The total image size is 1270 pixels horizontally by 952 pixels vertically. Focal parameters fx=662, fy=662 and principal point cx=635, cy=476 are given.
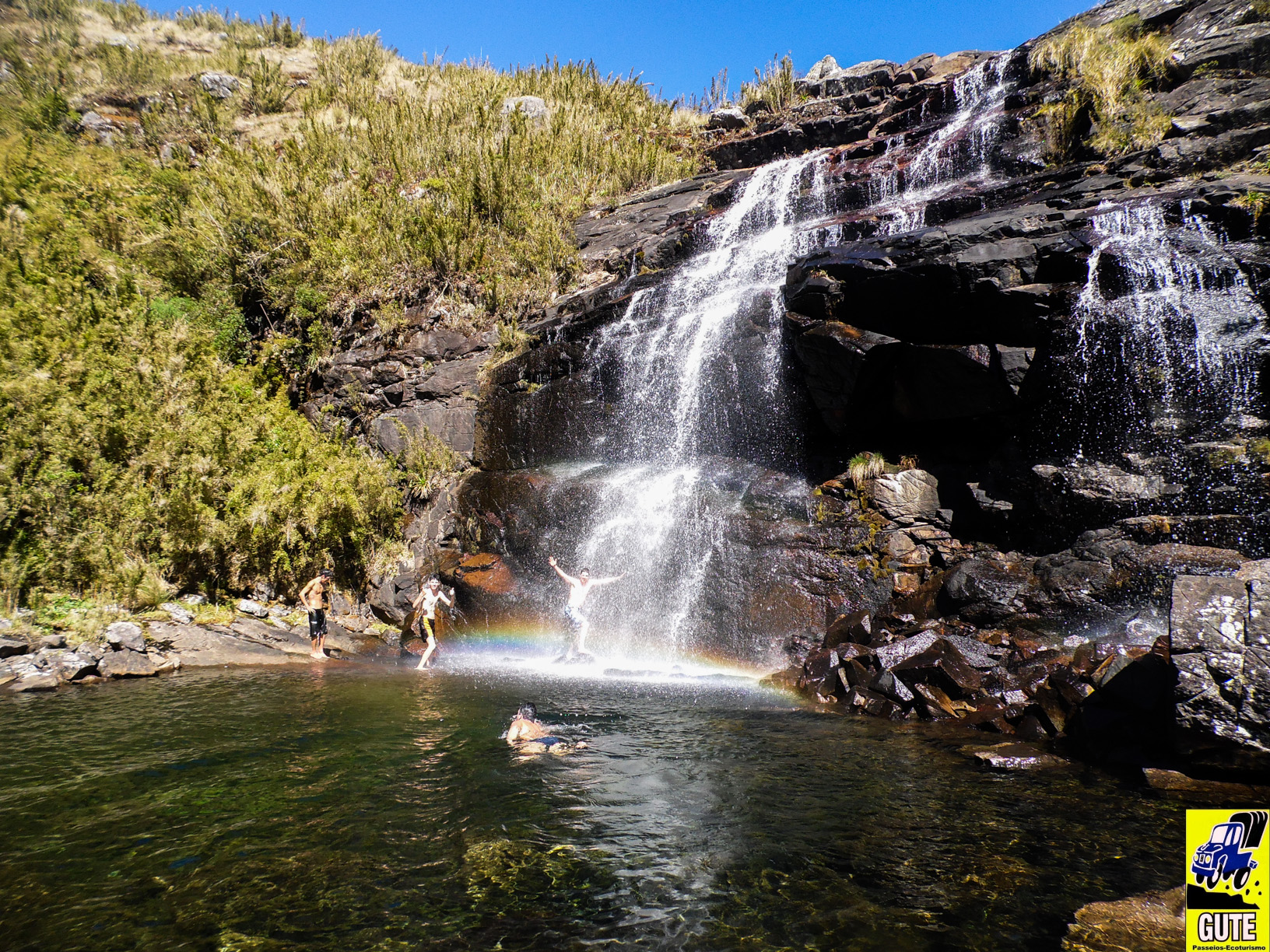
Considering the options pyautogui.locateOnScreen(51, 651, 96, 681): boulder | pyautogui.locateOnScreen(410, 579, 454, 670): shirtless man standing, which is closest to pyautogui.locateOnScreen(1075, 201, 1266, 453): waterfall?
pyautogui.locateOnScreen(410, 579, 454, 670): shirtless man standing

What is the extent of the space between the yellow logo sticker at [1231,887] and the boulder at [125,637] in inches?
493

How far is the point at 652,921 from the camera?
12.2 ft

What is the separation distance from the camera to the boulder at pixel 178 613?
11688 millimetres

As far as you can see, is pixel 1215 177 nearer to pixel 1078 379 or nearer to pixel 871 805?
pixel 1078 379

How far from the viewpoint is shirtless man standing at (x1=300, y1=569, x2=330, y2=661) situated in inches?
475

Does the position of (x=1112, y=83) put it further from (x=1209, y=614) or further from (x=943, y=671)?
(x=943, y=671)

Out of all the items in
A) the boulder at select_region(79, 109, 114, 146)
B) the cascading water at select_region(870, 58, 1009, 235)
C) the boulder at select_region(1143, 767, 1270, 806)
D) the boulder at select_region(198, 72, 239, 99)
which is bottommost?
the boulder at select_region(1143, 767, 1270, 806)

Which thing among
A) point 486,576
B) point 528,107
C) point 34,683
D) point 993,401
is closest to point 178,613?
point 34,683

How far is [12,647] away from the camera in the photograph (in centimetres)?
929

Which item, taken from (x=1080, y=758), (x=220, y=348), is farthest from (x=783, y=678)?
(x=220, y=348)

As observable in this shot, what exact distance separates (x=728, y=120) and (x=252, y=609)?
81.2ft

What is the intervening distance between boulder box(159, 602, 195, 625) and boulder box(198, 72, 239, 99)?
26916 millimetres

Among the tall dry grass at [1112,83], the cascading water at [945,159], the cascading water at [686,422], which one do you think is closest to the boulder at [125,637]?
the cascading water at [686,422]

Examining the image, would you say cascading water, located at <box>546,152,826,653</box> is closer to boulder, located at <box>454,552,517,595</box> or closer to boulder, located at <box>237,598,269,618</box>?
boulder, located at <box>454,552,517,595</box>
